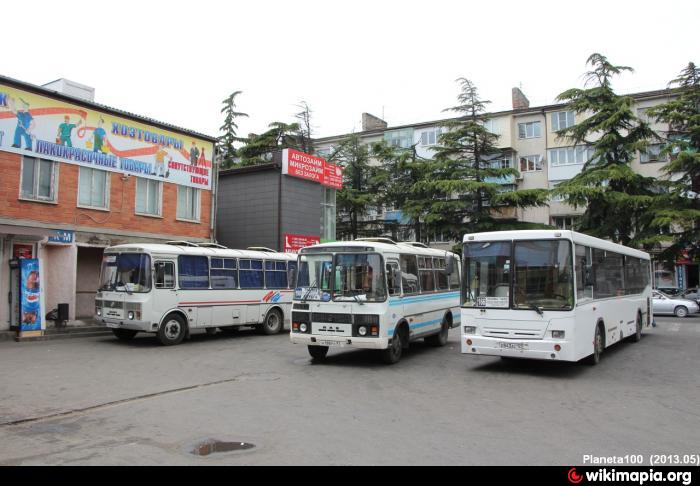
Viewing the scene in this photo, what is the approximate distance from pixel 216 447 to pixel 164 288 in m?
10.6

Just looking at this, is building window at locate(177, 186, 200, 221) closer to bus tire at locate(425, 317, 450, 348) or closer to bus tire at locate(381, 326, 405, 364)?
bus tire at locate(425, 317, 450, 348)

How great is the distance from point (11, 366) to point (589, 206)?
A: 3032cm

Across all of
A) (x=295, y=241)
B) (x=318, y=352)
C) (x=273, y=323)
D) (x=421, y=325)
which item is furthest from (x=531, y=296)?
(x=295, y=241)

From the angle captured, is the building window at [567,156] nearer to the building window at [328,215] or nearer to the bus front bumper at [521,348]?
the building window at [328,215]

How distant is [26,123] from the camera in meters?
18.5

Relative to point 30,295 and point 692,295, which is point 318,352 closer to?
point 30,295

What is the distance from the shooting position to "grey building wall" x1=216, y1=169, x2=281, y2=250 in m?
27.7

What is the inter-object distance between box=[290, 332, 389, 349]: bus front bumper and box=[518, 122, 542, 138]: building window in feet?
125

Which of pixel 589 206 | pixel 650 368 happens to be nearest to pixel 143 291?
pixel 650 368

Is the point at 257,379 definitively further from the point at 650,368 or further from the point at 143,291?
the point at 650,368

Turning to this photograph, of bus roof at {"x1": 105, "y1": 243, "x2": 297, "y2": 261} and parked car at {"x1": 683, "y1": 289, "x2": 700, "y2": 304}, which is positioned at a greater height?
bus roof at {"x1": 105, "y1": 243, "x2": 297, "y2": 261}

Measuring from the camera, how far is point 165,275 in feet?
52.2

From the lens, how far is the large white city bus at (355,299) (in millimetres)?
11812

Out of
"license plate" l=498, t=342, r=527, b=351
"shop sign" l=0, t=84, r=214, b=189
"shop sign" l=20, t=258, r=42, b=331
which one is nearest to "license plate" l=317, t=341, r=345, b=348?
"license plate" l=498, t=342, r=527, b=351
